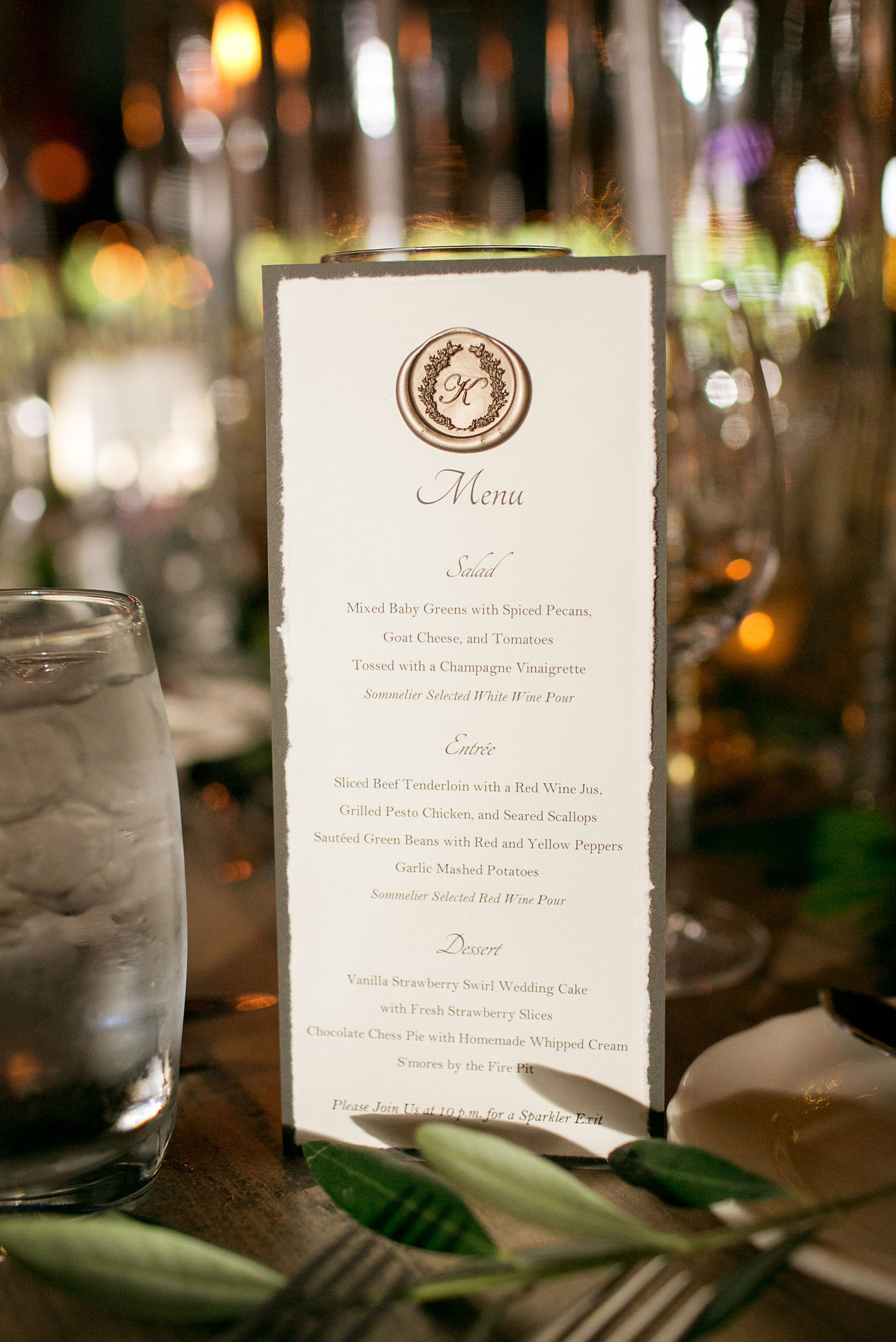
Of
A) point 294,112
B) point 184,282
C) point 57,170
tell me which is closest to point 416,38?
point 294,112

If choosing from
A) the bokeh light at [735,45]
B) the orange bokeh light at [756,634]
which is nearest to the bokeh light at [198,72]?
the bokeh light at [735,45]

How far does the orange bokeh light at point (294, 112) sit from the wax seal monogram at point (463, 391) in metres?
1.76

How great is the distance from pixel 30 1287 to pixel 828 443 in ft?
3.64

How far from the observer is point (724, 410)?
556 millimetres

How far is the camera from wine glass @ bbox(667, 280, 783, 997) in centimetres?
53

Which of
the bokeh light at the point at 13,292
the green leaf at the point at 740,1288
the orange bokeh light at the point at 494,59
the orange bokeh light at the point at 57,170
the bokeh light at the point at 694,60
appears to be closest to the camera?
the green leaf at the point at 740,1288

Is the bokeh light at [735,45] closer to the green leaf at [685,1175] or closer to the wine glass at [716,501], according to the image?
the wine glass at [716,501]

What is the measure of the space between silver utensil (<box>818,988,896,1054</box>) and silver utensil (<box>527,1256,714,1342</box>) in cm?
14

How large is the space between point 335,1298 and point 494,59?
234 cm

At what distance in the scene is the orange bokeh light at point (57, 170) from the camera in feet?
9.23

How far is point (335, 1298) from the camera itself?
264mm

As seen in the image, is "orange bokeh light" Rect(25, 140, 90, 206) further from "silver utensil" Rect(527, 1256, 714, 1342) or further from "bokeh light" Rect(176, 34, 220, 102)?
"silver utensil" Rect(527, 1256, 714, 1342)

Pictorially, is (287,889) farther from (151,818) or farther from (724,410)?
(724,410)

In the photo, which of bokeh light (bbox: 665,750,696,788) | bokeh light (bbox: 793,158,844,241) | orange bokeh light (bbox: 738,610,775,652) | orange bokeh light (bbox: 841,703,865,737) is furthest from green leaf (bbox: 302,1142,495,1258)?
bokeh light (bbox: 793,158,844,241)
